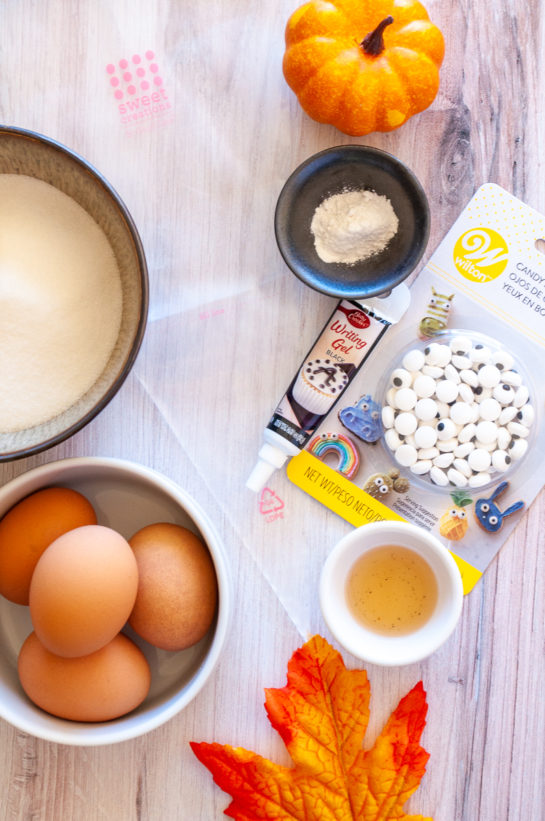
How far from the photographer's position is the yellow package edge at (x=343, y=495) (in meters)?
0.84

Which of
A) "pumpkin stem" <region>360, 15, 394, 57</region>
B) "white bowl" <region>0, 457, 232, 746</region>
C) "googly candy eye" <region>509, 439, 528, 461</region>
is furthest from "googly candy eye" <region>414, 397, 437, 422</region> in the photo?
"pumpkin stem" <region>360, 15, 394, 57</region>

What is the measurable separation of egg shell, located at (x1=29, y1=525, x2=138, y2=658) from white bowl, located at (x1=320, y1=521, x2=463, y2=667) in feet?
0.77

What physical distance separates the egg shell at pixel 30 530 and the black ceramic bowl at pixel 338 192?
0.37m

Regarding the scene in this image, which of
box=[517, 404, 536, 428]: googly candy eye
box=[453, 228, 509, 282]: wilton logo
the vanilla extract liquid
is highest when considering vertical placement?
box=[453, 228, 509, 282]: wilton logo

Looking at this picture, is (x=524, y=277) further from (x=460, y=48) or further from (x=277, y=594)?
(x=277, y=594)

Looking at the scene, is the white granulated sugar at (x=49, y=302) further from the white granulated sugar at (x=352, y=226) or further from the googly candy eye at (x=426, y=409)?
the googly candy eye at (x=426, y=409)

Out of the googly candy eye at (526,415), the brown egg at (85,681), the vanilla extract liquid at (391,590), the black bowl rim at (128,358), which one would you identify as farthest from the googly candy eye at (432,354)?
the brown egg at (85,681)

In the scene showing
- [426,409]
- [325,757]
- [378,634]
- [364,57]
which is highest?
[364,57]

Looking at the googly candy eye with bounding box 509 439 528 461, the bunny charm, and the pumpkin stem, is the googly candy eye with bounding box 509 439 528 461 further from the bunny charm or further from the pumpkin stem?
the pumpkin stem

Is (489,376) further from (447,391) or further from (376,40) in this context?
(376,40)

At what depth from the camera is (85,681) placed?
71 cm

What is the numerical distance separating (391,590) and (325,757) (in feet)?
0.68

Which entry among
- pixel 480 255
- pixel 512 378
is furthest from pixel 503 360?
pixel 480 255

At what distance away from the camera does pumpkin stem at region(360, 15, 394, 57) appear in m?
0.70
